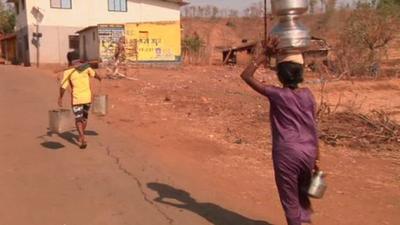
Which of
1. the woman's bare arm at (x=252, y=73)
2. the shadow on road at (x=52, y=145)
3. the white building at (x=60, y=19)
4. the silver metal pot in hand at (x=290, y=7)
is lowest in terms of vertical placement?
the shadow on road at (x=52, y=145)

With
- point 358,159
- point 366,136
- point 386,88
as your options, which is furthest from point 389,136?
point 386,88

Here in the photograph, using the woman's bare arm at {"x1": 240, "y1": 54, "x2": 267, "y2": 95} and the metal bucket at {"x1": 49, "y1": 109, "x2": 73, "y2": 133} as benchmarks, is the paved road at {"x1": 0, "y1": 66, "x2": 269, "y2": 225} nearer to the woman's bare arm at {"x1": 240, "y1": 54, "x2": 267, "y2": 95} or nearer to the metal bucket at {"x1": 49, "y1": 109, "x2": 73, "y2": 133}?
the metal bucket at {"x1": 49, "y1": 109, "x2": 73, "y2": 133}

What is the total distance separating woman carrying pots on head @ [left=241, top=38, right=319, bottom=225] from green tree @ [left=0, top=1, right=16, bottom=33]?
5735cm

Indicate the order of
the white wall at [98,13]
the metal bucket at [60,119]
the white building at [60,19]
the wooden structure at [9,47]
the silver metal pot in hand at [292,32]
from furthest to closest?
the wooden structure at [9,47]
the white wall at [98,13]
the white building at [60,19]
the metal bucket at [60,119]
the silver metal pot in hand at [292,32]

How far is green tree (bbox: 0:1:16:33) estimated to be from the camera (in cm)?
5797

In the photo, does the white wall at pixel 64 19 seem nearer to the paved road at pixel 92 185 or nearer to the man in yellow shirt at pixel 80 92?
the paved road at pixel 92 185

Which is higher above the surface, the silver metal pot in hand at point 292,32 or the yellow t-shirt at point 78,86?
the silver metal pot in hand at point 292,32

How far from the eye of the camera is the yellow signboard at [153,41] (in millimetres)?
33844

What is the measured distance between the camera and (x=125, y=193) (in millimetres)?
6840

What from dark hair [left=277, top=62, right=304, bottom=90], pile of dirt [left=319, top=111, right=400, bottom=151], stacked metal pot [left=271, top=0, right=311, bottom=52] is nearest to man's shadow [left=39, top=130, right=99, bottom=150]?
pile of dirt [left=319, top=111, right=400, bottom=151]

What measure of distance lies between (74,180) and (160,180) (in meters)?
1.12

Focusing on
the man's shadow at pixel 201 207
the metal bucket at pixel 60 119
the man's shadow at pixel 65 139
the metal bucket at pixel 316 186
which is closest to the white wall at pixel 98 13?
the man's shadow at pixel 65 139

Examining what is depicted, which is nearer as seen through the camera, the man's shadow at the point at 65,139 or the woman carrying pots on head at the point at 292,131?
the woman carrying pots on head at the point at 292,131

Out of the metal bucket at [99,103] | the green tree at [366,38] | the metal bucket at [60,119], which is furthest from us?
the green tree at [366,38]
